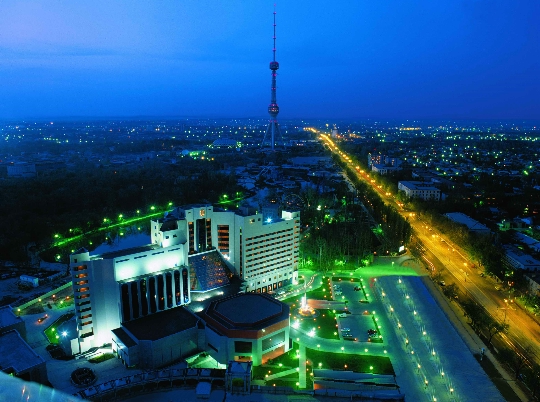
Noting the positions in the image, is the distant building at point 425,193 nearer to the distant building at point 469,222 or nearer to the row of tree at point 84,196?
the distant building at point 469,222

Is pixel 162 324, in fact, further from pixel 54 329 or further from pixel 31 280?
pixel 31 280

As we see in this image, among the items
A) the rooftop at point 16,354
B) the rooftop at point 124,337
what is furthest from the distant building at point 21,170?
the rooftop at point 124,337

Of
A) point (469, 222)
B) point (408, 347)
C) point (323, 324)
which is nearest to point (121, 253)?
point (323, 324)

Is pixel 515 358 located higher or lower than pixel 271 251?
lower

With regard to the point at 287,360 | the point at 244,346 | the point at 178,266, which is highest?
the point at 178,266

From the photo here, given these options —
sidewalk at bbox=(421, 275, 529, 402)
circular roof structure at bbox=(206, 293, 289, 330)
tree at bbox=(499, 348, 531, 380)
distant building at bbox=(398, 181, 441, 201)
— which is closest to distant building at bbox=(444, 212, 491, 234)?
distant building at bbox=(398, 181, 441, 201)

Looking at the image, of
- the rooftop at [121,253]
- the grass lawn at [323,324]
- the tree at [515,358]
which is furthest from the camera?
the grass lawn at [323,324]
